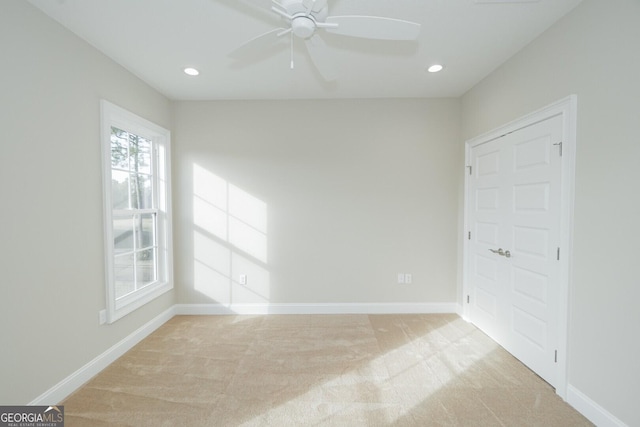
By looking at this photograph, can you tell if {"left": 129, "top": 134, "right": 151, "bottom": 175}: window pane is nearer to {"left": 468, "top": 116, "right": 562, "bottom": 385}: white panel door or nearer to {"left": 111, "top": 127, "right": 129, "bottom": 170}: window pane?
{"left": 111, "top": 127, "right": 129, "bottom": 170}: window pane

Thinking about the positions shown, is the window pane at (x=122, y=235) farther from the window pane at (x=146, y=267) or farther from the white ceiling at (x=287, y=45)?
the white ceiling at (x=287, y=45)

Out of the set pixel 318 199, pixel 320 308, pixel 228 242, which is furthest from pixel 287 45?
pixel 320 308

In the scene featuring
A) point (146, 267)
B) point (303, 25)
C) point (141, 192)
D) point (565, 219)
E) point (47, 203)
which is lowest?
point (146, 267)

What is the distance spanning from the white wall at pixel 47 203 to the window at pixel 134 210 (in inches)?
4.4

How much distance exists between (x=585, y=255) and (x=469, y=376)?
1254mm

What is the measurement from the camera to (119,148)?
269 cm

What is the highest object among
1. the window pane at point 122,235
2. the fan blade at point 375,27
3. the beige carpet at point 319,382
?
the fan blade at point 375,27

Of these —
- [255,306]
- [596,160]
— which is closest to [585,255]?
[596,160]

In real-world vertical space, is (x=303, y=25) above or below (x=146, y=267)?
above

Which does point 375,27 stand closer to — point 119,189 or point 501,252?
point 501,252

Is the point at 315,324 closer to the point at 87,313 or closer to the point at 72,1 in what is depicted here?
the point at 87,313

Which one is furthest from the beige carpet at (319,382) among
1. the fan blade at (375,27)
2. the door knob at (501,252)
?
the fan blade at (375,27)

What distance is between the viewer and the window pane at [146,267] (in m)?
2.97

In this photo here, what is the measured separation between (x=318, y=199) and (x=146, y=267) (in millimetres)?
2168
